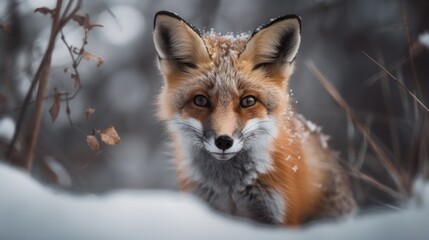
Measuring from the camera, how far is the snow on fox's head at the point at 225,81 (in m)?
2.61

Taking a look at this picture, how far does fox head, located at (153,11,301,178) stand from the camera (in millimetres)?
2615

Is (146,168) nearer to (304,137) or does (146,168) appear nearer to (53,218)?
(304,137)

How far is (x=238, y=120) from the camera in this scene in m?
2.59

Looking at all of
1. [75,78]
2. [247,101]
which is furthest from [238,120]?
[75,78]

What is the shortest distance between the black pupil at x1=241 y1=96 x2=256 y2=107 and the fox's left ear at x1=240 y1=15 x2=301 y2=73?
0.64 feet

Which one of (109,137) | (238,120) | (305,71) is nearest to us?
(238,120)

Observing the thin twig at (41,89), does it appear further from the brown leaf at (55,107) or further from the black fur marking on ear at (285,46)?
the black fur marking on ear at (285,46)

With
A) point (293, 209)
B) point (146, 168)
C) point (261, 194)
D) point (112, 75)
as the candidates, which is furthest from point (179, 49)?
point (146, 168)

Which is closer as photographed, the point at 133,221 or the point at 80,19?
the point at 133,221

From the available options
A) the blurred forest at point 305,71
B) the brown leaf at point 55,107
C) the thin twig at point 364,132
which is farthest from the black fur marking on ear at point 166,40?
the thin twig at point 364,132

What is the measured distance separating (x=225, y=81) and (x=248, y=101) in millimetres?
160

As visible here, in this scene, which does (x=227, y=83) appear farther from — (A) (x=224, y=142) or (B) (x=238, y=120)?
(A) (x=224, y=142)

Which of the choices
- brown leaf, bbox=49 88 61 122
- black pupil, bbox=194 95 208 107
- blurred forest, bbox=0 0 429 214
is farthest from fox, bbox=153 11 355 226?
brown leaf, bbox=49 88 61 122

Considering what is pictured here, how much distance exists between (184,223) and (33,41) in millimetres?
1498
